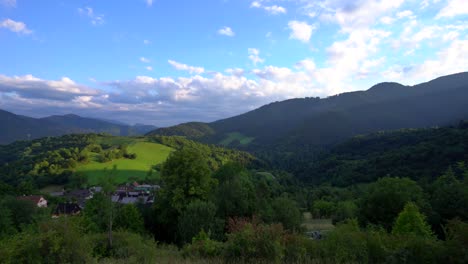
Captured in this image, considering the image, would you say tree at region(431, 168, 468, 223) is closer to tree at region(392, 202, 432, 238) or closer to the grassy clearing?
tree at region(392, 202, 432, 238)

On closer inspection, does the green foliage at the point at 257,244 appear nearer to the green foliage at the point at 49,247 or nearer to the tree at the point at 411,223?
the green foliage at the point at 49,247

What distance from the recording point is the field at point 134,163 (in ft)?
295

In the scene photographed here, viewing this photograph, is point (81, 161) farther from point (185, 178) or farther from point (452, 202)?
point (452, 202)

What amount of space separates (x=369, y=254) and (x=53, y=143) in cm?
15232

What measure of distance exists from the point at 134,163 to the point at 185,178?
79.8 m

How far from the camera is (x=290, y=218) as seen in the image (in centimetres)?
2494

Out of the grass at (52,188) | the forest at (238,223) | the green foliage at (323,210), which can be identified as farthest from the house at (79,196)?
the green foliage at (323,210)

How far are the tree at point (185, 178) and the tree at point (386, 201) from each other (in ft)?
50.9

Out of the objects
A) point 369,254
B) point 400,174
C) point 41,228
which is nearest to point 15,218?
point 41,228

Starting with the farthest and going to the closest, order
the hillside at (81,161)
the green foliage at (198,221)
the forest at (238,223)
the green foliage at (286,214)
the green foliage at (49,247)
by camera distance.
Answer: the hillside at (81,161) < the green foliage at (286,214) < the green foliage at (198,221) < the forest at (238,223) < the green foliage at (49,247)

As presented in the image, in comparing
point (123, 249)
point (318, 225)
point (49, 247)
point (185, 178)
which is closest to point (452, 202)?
point (318, 225)

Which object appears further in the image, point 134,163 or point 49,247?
point 134,163

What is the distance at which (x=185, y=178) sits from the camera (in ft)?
91.1

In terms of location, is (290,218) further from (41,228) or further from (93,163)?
(93,163)
